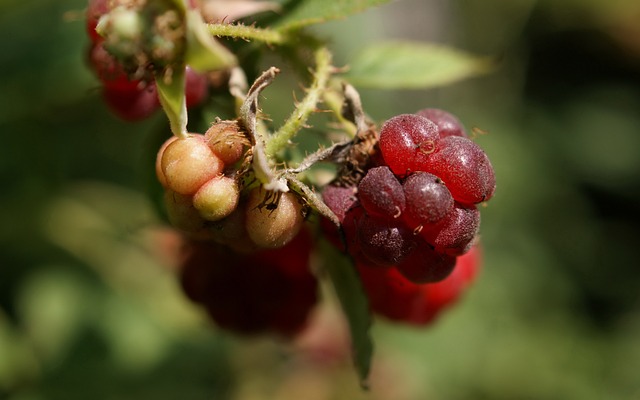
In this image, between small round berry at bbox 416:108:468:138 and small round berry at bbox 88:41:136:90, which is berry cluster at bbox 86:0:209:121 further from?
small round berry at bbox 416:108:468:138

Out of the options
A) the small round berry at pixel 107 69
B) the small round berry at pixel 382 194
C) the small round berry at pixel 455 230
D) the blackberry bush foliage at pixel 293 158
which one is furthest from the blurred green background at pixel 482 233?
the small round berry at pixel 455 230

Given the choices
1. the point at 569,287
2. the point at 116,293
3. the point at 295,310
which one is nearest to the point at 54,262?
the point at 116,293

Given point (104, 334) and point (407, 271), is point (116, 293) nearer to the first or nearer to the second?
point (104, 334)

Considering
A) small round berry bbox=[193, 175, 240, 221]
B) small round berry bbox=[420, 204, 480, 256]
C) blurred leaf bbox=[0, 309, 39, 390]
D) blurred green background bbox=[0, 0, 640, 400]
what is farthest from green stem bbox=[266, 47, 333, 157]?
blurred leaf bbox=[0, 309, 39, 390]

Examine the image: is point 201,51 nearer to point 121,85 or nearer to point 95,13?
point 95,13

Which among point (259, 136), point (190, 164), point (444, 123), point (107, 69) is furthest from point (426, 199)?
point (107, 69)

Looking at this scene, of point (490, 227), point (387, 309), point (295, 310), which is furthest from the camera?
point (490, 227)

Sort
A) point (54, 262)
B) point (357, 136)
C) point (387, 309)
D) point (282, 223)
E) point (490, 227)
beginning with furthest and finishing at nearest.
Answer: point (490, 227), point (54, 262), point (387, 309), point (357, 136), point (282, 223)
